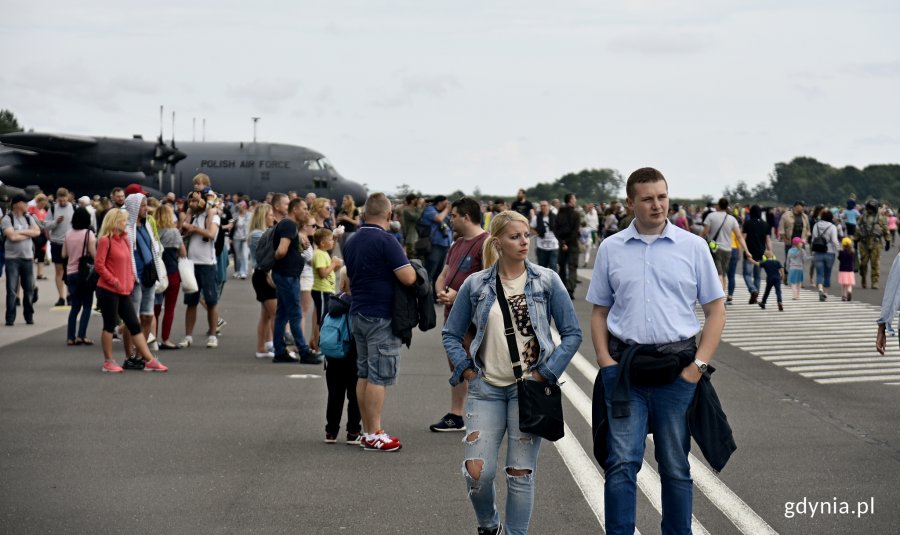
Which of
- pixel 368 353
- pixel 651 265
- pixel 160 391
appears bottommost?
pixel 160 391

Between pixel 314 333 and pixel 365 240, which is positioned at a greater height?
pixel 365 240

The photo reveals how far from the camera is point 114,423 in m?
9.12

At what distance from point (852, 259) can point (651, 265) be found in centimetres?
1862

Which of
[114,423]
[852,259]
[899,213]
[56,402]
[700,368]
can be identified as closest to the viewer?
[700,368]

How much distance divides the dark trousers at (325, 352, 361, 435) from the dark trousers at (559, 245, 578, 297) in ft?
46.5

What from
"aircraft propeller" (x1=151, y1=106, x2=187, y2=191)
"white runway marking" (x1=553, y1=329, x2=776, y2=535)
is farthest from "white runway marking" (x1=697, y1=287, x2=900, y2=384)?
"aircraft propeller" (x1=151, y1=106, x2=187, y2=191)

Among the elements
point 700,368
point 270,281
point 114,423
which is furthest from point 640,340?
point 270,281

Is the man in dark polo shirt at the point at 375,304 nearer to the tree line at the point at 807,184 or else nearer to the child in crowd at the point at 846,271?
the child in crowd at the point at 846,271

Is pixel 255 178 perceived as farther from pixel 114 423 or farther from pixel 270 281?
pixel 114 423

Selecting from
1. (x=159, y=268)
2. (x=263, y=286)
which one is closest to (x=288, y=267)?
(x=263, y=286)

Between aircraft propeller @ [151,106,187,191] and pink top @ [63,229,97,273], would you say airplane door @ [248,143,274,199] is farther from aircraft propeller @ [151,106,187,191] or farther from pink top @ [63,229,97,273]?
pink top @ [63,229,97,273]

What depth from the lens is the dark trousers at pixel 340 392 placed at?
27.7 ft

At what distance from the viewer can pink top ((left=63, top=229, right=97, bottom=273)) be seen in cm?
1395

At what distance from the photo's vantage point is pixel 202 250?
1411 centimetres
